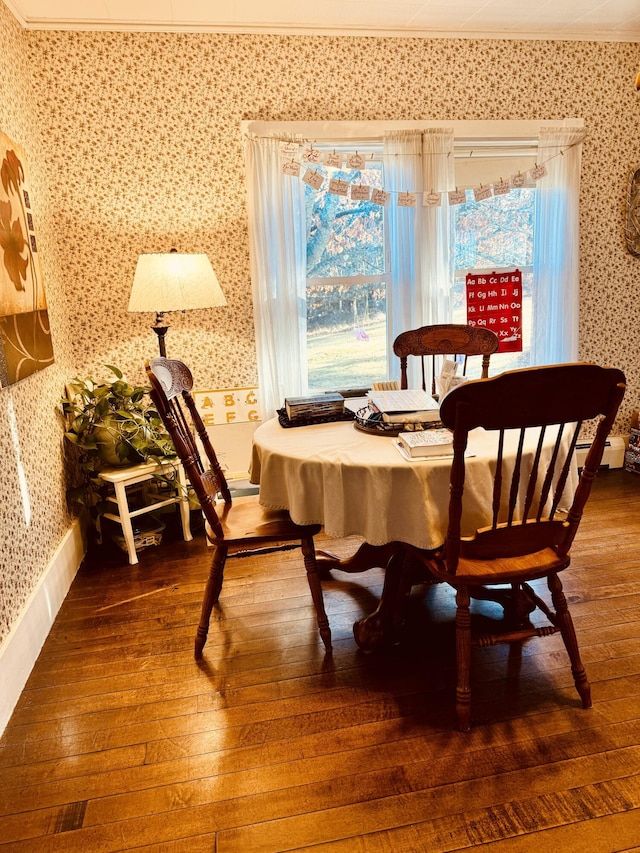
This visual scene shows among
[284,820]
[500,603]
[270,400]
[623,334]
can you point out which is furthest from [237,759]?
[623,334]

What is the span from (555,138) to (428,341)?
70.3 inches

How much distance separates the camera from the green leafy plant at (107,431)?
2.96 metres

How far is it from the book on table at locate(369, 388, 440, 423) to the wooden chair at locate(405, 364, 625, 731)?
347mm

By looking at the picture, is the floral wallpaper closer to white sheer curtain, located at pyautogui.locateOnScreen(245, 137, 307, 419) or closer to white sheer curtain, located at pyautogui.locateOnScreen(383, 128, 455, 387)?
white sheer curtain, located at pyautogui.locateOnScreen(245, 137, 307, 419)

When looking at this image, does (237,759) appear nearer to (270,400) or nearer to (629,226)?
(270,400)

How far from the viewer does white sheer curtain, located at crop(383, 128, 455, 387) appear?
341 centimetres

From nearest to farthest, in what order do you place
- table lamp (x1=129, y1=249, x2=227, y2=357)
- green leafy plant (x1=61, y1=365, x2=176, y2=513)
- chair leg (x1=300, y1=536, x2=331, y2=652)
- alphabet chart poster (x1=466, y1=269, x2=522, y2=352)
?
chair leg (x1=300, y1=536, x2=331, y2=652) < table lamp (x1=129, y1=249, x2=227, y2=357) < green leafy plant (x1=61, y1=365, x2=176, y2=513) < alphabet chart poster (x1=466, y1=269, x2=522, y2=352)

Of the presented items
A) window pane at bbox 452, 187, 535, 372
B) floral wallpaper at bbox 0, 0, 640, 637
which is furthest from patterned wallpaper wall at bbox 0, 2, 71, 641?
window pane at bbox 452, 187, 535, 372

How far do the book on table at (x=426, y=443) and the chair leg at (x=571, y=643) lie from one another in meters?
0.51

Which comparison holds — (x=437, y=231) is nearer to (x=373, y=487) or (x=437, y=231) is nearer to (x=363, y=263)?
(x=363, y=263)

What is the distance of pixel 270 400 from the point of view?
3.50 meters

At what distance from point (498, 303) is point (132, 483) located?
8.06 feet

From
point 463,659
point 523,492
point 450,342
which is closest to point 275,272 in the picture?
point 450,342

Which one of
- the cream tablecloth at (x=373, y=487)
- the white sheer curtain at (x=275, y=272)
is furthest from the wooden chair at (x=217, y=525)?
the white sheer curtain at (x=275, y=272)
